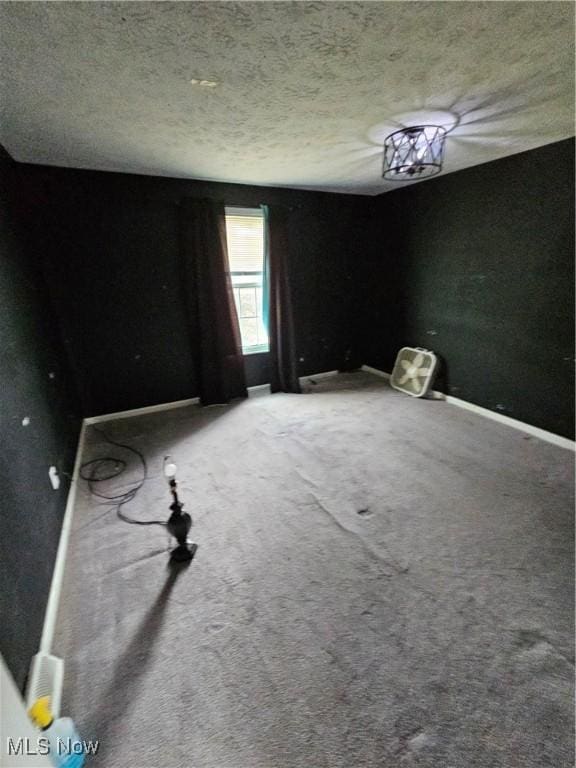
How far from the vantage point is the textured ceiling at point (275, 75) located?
100cm

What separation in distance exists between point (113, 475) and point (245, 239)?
8.47ft

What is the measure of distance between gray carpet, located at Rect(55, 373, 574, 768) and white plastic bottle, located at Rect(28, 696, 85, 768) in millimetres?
69

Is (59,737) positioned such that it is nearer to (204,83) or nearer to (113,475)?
(113,475)

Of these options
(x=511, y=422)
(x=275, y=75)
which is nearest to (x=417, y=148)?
(x=275, y=75)

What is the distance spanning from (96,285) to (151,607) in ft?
8.58

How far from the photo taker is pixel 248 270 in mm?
3453

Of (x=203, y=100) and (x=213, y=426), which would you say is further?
(x=213, y=426)

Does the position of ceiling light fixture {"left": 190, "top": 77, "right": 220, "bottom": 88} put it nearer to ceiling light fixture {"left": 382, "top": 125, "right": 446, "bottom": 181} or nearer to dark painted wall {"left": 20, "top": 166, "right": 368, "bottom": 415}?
ceiling light fixture {"left": 382, "top": 125, "right": 446, "bottom": 181}

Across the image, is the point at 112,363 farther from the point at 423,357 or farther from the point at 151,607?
the point at 423,357

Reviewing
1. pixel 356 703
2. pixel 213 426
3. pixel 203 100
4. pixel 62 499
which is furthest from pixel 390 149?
pixel 62 499

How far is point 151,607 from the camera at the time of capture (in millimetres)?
1368

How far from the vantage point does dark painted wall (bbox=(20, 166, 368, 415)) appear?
269 centimetres

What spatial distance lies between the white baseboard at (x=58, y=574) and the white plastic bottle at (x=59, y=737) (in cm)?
36

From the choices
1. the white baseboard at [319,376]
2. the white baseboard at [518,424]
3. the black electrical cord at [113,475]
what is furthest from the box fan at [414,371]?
the black electrical cord at [113,475]
